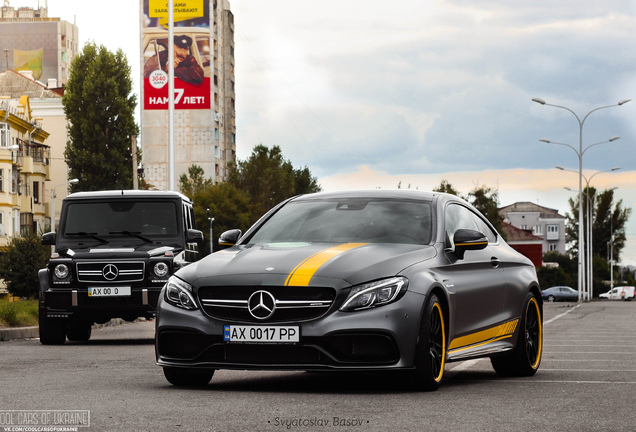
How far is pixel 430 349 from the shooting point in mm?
8117

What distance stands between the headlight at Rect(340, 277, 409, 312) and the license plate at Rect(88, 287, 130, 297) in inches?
325

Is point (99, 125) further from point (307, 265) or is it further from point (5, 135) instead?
point (307, 265)

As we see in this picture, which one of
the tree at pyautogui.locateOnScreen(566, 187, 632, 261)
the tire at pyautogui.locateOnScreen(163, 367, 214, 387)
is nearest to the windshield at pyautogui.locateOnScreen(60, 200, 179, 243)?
the tire at pyautogui.locateOnScreen(163, 367, 214, 387)

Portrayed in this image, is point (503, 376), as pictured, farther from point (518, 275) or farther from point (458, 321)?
point (458, 321)

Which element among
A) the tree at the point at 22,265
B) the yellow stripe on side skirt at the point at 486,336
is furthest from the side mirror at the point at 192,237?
the tree at the point at 22,265

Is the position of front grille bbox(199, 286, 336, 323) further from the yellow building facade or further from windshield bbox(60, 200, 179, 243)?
the yellow building facade

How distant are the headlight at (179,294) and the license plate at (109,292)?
24.1 feet

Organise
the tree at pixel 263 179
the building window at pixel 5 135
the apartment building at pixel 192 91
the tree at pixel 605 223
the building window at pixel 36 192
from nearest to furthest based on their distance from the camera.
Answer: the building window at pixel 5 135, the building window at pixel 36 192, the apartment building at pixel 192 91, the tree at pixel 263 179, the tree at pixel 605 223

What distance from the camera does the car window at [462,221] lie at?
9.41 m

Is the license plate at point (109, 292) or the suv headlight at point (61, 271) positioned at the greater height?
the suv headlight at point (61, 271)

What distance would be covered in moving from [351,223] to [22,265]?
5464cm

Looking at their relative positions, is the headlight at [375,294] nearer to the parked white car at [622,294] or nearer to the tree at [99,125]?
the tree at [99,125]

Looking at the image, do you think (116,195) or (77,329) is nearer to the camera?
(116,195)

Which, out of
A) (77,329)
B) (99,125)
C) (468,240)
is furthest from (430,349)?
(99,125)
